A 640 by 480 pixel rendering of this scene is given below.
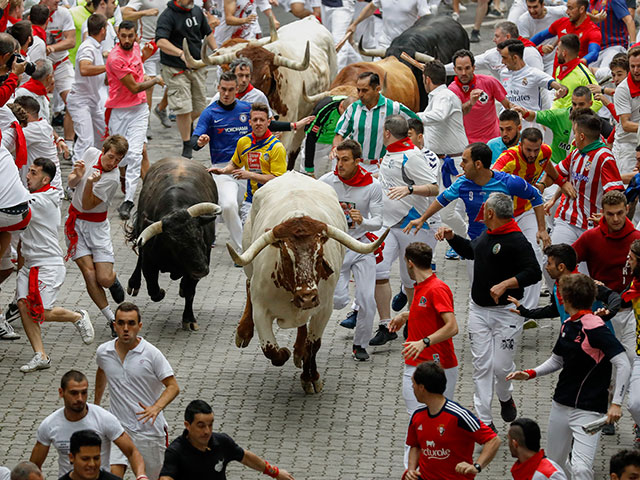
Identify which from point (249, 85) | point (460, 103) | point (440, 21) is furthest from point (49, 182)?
point (440, 21)

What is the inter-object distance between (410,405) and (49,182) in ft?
13.5

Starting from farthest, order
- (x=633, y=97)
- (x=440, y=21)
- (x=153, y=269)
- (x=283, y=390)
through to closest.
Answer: (x=440, y=21), (x=633, y=97), (x=153, y=269), (x=283, y=390)

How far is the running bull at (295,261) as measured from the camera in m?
9.48

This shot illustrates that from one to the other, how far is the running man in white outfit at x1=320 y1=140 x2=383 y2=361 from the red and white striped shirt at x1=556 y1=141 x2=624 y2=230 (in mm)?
1743

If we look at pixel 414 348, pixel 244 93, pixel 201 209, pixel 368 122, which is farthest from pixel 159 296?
pixel 414 348

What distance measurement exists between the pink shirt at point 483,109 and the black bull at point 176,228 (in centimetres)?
311

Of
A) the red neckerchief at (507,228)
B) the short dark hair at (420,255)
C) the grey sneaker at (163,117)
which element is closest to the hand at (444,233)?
the red neckerchief at (507,228)

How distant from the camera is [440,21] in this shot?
60.7 ft

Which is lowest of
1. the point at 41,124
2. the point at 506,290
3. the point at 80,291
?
the point at 80,291

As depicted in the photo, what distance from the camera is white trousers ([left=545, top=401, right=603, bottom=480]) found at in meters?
8.02

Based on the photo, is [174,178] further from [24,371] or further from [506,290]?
[506,290]

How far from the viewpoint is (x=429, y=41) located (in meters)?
17.8

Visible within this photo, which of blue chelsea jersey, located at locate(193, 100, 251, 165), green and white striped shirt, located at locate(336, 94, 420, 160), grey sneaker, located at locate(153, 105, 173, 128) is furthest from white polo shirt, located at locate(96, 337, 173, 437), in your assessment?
grey sneaker, located at locate(153, 105, 173, 128)

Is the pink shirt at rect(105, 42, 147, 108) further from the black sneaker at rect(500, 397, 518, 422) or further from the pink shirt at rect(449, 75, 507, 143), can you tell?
the black sneaker at rect(500, 397, 518, 422)
